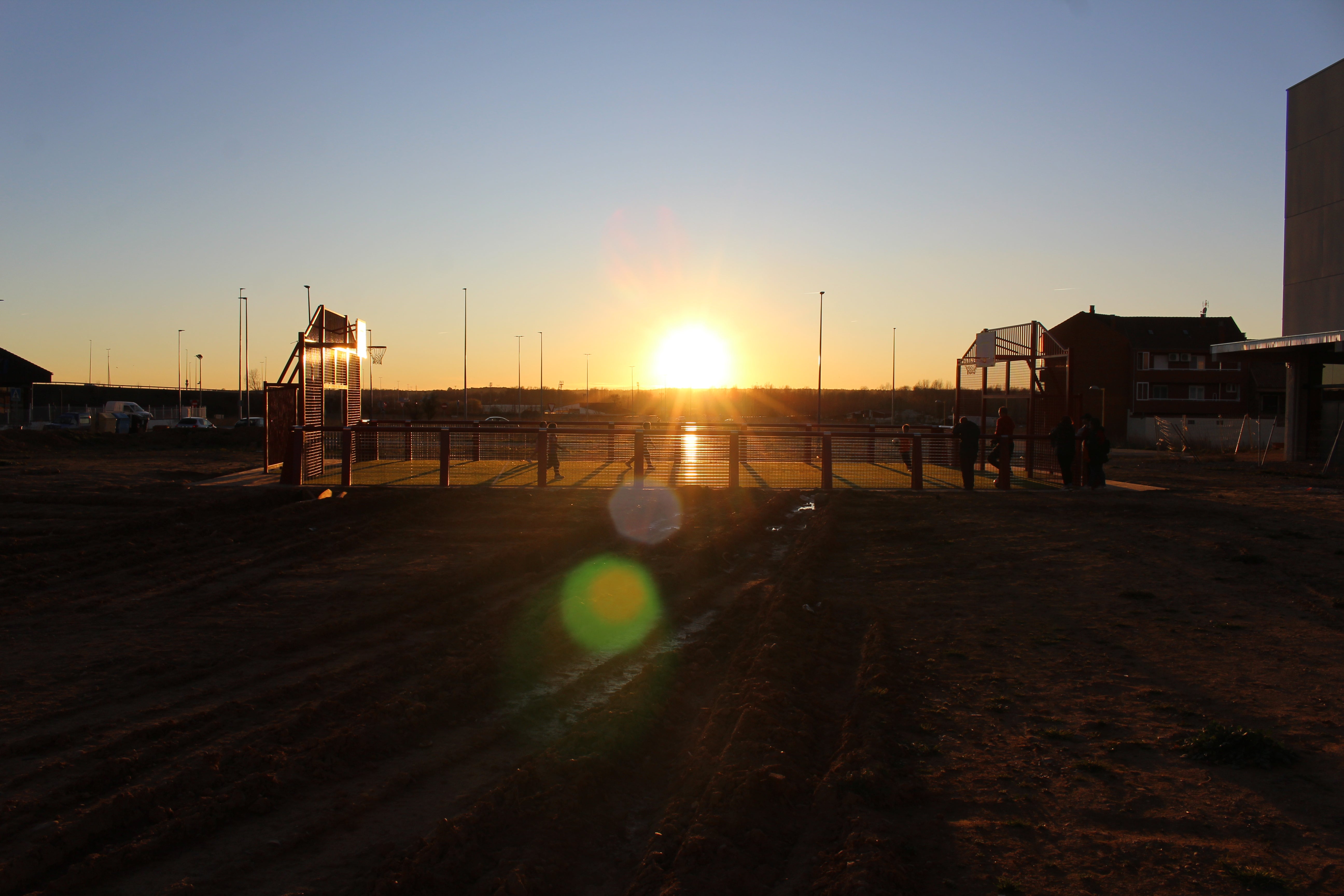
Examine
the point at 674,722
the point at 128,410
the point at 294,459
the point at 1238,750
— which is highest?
the point at 128,410

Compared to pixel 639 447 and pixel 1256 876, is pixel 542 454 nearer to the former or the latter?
pixel 639 447

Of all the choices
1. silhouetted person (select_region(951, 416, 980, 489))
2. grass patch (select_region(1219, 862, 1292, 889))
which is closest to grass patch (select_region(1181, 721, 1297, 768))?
grass patch (select_region(1219, 862, 1292, 889))

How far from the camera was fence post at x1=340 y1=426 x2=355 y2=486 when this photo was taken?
19.0 metres

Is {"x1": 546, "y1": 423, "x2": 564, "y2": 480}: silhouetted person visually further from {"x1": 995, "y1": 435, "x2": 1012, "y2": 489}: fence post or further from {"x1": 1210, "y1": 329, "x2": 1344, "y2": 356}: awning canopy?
{"x1": 1210, "y1": 329, "x2": 1344, "y2": 356}: awning canopy

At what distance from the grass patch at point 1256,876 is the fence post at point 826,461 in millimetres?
15942

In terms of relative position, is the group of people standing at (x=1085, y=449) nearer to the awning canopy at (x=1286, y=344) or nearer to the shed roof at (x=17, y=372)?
the awning canopy at (x=1286, y=344)

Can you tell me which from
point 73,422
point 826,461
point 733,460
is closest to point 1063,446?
point 826,461

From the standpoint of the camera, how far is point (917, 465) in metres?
20.1

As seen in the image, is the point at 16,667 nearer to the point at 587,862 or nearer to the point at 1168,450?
the point at 587,862

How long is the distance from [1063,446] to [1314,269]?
17502 millimetres

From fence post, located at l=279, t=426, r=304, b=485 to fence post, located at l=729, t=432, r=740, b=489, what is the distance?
8778 millimetres

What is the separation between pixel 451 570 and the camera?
10.8 meters

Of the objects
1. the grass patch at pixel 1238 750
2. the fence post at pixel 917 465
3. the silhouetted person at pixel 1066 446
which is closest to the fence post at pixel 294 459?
the fence post at pixel 917 465

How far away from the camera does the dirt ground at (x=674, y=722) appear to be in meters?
4.02
